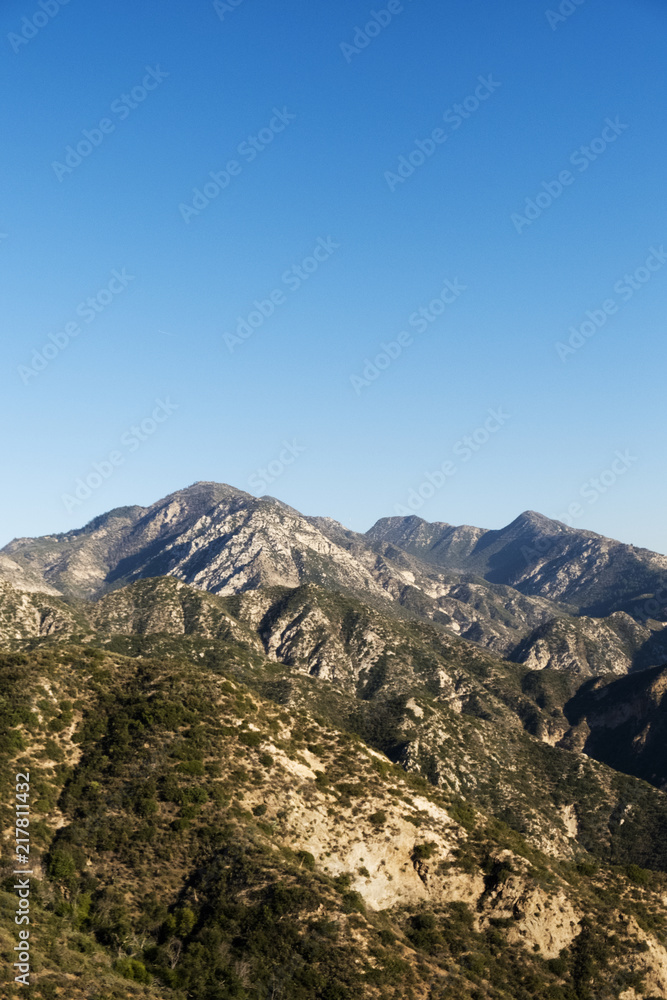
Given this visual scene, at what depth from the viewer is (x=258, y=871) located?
225 feet

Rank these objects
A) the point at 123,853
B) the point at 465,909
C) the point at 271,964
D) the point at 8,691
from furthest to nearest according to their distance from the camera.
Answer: the point at 8,691
the point at 465,909
the point at 123,853
the point at 271,964

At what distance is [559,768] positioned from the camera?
19050 cm

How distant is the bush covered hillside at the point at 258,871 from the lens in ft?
202

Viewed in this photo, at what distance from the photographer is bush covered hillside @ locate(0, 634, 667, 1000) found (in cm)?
6156

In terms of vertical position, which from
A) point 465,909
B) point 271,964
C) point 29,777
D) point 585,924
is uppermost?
point 585,924

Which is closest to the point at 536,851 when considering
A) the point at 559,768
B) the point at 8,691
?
the point at 8,691

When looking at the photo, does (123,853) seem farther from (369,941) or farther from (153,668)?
(153,668)

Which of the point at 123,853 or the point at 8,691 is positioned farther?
the point at 8,691

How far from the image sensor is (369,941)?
64688 mm

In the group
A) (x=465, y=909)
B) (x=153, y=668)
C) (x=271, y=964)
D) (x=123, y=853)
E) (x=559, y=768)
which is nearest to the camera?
(x=271, y=964)

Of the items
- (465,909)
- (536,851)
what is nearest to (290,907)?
(465,909)

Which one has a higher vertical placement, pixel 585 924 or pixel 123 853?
pixel 585 924

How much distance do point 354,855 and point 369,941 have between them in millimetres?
14053

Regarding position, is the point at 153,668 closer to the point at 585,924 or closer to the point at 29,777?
the point at 29,777
